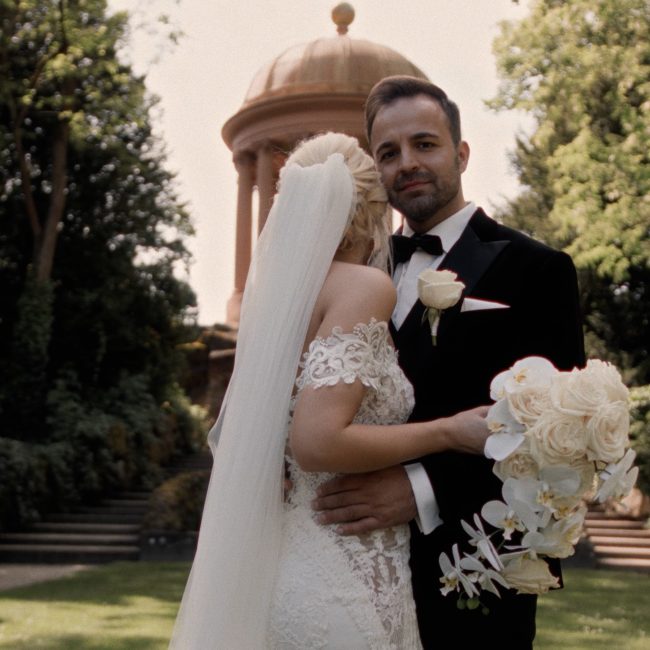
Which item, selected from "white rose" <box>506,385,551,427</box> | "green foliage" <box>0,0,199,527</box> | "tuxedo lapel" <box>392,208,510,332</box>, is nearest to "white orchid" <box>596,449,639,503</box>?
"white rose" <box>506,385,551,427</box>

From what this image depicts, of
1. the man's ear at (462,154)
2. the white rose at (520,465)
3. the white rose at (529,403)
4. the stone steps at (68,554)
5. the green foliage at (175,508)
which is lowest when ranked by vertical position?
the stone steps at (68,554)

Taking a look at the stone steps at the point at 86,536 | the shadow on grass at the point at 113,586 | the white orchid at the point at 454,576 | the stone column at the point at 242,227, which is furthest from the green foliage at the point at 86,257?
the white orchid at the point at 454,576

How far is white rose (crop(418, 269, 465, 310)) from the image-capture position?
2832 millimetres

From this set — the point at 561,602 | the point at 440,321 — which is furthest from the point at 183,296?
the point at 440,321

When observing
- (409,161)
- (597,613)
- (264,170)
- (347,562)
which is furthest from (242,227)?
(347,562)

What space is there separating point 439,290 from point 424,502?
0.65 meters

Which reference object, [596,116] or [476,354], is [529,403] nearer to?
[476,354]

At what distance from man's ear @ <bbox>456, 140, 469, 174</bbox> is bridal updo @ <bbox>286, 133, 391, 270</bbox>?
1.91ft

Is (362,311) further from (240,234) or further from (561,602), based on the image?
(240,234)

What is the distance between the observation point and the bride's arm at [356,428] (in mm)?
2463

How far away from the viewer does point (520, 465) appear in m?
2.45

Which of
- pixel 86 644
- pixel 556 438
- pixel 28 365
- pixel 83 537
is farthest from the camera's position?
pixel 28 365

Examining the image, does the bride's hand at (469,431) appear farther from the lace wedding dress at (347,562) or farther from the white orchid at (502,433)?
the lace wedding dress at (347,562)

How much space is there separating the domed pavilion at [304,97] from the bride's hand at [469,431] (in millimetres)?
20911
